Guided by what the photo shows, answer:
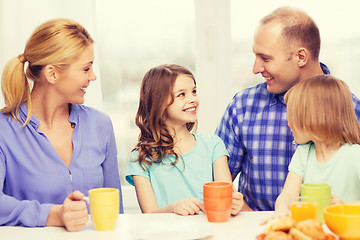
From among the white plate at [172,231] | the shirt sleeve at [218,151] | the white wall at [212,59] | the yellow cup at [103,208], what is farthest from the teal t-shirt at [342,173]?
the white wall at [212,59]

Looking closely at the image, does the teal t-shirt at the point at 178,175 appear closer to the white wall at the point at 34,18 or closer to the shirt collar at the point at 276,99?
the shirt collar at the point at 276,99

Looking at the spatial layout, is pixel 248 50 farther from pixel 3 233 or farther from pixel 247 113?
→ pixel 3 233

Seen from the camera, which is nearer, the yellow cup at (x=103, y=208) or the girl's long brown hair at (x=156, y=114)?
the yellow cup at (x=103, y=208)

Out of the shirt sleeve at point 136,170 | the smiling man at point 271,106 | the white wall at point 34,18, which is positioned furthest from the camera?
the white wall at point 34,18

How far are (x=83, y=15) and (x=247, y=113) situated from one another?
133 cm

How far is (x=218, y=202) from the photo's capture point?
150cm

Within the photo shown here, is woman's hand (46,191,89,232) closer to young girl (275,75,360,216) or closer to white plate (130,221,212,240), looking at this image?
white plate (130,221,212,240)

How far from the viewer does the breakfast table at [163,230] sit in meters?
1.38

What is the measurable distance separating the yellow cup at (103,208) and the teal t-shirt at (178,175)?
50 cm

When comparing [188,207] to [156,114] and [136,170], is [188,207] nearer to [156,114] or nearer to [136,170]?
[136,170]

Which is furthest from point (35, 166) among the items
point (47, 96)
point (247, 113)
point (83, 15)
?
point (83, 15)

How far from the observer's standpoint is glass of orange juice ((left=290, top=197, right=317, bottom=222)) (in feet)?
4.21

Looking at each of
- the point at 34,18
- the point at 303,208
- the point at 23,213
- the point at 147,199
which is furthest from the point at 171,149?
the point at 34,18

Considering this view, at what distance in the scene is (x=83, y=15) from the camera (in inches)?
122
